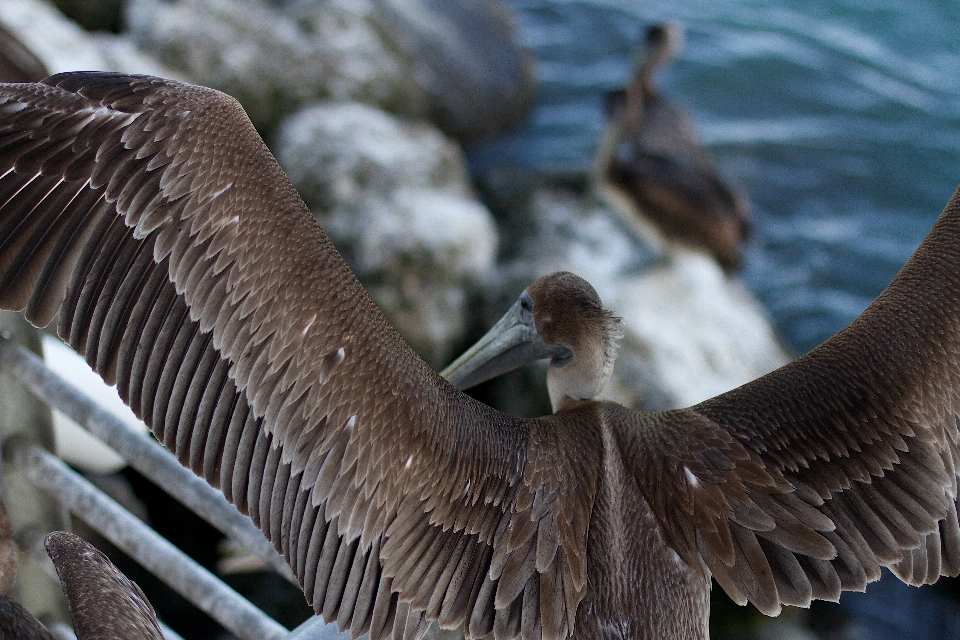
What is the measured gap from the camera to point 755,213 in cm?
770

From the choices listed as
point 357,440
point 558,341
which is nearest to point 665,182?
point 558,341

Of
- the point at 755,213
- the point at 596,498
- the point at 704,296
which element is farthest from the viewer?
the point at 755,213

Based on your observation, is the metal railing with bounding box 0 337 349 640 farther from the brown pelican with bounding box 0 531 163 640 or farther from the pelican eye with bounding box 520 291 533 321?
the pelican eye with bounding box 520 291 533 321

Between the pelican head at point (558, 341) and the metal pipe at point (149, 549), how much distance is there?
882 millimetres

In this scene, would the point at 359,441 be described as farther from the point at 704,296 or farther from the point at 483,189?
the point at 483,189

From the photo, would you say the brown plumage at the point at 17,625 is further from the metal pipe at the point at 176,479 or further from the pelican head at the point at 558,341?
the pelican head at the point at 558,341

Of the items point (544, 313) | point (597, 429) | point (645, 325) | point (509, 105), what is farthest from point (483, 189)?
point (597, 429)

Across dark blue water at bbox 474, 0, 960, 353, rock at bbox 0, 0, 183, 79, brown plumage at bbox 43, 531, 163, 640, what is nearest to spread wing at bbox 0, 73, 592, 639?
brown plumage at bbox 43, 531, 163, 640

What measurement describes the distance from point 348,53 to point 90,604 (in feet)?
18.0

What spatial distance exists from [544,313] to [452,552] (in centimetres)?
76

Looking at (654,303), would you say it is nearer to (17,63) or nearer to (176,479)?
(17,63)

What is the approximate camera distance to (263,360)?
6.34ft

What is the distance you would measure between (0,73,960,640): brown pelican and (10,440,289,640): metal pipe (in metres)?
0.14

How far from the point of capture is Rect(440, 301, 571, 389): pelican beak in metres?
2.58
